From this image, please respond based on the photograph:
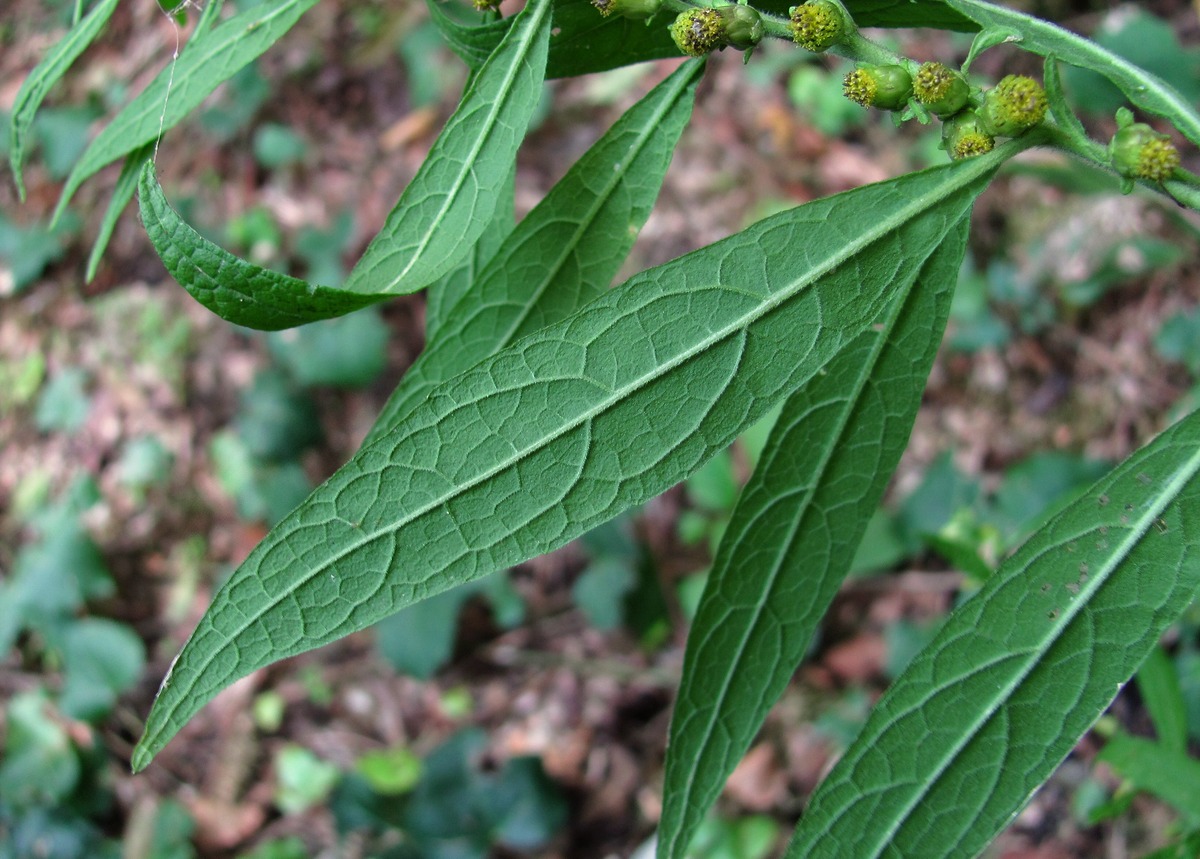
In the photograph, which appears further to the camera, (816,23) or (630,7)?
(630,7)

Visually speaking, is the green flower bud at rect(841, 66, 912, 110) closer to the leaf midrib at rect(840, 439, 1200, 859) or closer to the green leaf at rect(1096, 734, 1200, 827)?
the leaf midrib at rect(840, 439, 1200, 859)

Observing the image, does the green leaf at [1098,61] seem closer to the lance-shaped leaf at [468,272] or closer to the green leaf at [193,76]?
the lance-shaped leaf at [468,272]

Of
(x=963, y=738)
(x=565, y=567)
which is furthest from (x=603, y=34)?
(x=565, y=567)

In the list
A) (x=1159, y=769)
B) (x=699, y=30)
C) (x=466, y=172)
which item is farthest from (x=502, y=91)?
(x=1159, y=769)

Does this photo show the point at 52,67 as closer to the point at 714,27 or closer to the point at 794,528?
the point at 714,27

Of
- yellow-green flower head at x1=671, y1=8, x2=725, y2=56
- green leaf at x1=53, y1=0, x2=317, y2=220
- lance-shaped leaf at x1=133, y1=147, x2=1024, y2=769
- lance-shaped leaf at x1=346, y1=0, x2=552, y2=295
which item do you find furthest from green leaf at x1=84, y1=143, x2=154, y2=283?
yellow-green flower head at x1=671, y1=8, x2=725, y2=56

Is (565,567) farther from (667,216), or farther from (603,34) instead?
(603,34)

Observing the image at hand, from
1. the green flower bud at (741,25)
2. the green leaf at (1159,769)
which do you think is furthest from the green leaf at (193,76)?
the green leaf at (1159,769)
